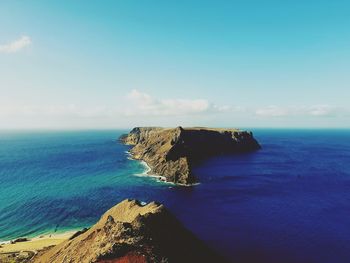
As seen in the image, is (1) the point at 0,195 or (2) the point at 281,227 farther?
(1) the point at 0,195

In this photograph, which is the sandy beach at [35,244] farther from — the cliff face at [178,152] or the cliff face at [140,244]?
Result: the cliff face at [178,152]

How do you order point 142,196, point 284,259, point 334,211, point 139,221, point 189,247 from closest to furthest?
point 139,221, point 189,247, point 284,259, point 334,211, point 142,196

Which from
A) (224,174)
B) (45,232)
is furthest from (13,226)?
(224,174)

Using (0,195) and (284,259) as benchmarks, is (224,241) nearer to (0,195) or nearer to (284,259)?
(284,259)

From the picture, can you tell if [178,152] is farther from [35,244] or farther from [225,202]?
[35,244]

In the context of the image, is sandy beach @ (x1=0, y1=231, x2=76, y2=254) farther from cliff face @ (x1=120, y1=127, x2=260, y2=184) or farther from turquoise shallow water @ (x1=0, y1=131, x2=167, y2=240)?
cliff face @ (x1=120, y1=127, x2=260, y2=184)

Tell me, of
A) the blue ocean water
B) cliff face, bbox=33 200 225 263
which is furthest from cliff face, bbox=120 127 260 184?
cliff face, bbox=33 200 225 263
